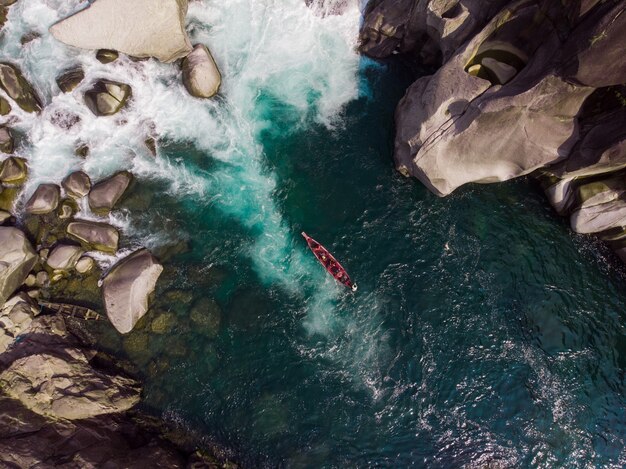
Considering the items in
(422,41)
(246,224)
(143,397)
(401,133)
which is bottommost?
(143,397)

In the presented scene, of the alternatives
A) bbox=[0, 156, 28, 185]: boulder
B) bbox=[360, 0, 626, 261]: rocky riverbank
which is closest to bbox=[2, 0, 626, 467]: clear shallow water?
bbox=[0, 156, 28, 185]: boulder

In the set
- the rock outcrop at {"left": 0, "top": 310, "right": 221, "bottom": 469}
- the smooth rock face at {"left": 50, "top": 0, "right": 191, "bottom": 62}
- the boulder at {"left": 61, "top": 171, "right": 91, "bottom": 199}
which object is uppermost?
the smooth rock face at {"left": 50, "top": 0, "right": 191, "bottom": 62}

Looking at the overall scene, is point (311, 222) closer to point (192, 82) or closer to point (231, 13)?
point (192, 82)

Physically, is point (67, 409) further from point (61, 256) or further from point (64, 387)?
point (61, 256)

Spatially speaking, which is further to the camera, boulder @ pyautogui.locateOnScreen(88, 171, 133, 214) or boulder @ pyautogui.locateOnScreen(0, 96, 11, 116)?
boulder @ pyautogui.locateOnScreen(0, 96, 11, 116)

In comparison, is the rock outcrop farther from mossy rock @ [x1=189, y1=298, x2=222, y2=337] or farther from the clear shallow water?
mossy rock @ [x1=189, y1=298, x2=222, y2=337]

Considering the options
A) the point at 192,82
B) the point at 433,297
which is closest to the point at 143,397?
the point at 433,297

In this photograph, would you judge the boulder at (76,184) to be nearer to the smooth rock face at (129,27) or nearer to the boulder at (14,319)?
the boulder at (14,319)

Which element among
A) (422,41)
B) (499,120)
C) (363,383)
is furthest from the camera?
(422,41)
